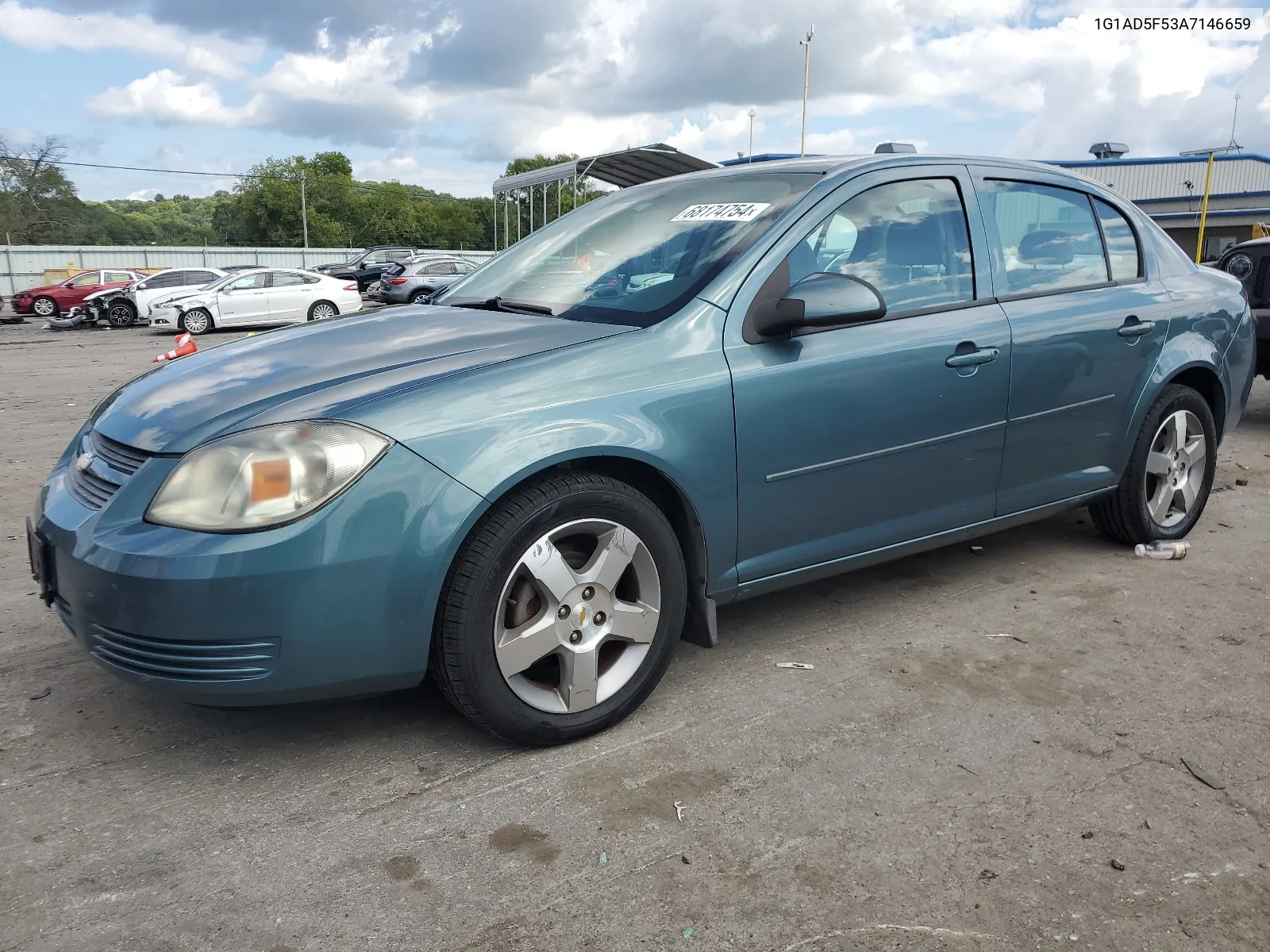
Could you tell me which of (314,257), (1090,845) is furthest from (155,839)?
(314,257)

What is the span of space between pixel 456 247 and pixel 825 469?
→ 116396 millimetres

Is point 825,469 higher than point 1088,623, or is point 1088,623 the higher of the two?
point 825,469

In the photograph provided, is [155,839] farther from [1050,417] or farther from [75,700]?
[1050,417]

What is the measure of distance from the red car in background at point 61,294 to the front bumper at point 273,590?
29.1 meters

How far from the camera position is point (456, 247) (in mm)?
115000

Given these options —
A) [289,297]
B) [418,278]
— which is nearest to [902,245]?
[289,297]

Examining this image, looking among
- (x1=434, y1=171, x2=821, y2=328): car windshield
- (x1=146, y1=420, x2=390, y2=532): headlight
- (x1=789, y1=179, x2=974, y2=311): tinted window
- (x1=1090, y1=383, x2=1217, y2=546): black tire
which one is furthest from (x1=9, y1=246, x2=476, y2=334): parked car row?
(x1=146, y1=420, x2=390, y2=532): headlight

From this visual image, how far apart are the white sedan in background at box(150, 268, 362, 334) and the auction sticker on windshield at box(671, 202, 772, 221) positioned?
20.8 meters

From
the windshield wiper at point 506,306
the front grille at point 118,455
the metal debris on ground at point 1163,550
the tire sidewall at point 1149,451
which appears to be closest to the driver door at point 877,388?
the windshield wiper at point 506,306

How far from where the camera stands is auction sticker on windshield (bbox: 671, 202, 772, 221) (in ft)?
10.9

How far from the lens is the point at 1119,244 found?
14.0ft

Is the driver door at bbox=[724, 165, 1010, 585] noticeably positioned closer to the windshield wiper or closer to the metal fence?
the windshield wiper

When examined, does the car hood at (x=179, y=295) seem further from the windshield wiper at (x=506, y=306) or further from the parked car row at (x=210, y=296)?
the windshield wiper at (x=506, y=306)

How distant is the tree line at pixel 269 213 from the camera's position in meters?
64.8
